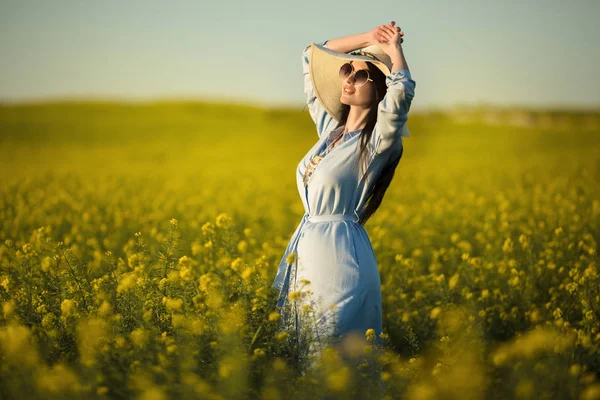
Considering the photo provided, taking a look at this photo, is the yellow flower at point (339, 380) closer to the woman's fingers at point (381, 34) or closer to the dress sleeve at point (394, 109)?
the dress sleeve at point (394, 109)

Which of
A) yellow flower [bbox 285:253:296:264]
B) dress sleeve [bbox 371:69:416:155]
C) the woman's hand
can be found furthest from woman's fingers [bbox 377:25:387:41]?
yellow flower [bbox 285:253:296:264]

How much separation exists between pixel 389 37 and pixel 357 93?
0.31 meters

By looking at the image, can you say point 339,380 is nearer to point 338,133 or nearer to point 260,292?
point 260,292

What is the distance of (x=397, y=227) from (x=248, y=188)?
179 inches

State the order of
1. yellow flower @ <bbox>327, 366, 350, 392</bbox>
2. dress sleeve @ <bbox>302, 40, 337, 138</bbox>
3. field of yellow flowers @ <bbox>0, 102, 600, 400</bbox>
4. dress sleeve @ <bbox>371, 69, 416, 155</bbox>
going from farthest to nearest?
dress sleeve @ <bbox>302, 40, 337, 138</bbox> → dress sleeve @ <bbox>371, 69, 416, 155</bbox> → field of yellow flowers @ <bbox>0, 102, 600, 400</bbox> → yellow flower @ <bbox>327, 366, 350, 392</bbox>

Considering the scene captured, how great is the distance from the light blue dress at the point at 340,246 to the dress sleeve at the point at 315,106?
→ 369 mm

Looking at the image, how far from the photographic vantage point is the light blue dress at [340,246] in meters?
2.96

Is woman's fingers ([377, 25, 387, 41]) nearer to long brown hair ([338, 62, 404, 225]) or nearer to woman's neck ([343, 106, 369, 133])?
long brown hair ([338, 62, 404, 225])

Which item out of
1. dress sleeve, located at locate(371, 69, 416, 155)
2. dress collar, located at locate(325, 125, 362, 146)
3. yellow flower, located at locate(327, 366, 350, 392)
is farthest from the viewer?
dress collar, located at locate(325, 125, 362, 146)

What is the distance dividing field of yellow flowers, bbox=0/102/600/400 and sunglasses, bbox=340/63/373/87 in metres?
1.07

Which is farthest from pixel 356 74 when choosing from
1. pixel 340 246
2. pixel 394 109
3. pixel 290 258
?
pixel 290 258

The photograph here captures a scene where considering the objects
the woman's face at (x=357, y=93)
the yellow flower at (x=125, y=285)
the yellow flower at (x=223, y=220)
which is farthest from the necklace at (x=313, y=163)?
the yellow flower at (x=125, y=285)

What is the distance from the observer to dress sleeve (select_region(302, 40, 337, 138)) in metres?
3.52

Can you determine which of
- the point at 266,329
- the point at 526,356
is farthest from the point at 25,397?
the point at 526,356
